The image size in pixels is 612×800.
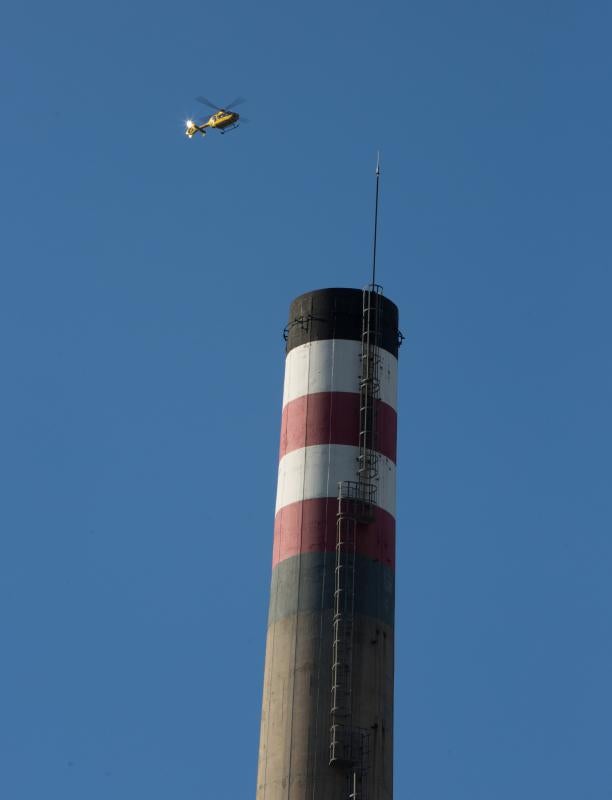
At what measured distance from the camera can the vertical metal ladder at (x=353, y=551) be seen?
1969 inches

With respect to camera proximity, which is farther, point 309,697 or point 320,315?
point 320,315

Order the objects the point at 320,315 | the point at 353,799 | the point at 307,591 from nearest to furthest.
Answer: the point at 353,799 → the point at 307,591 → the point at 320,315

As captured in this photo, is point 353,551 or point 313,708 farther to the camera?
point 353,551

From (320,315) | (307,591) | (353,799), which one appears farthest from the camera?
(320,315)

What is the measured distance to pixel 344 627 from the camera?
170 ft

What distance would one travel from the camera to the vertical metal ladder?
164 ft

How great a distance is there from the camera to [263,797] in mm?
50625

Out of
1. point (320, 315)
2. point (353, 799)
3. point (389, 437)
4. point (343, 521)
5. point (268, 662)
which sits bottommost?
point (353, 799)

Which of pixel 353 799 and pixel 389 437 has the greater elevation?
pixel 389 437

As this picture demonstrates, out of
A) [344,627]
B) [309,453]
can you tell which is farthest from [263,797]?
[309,453]

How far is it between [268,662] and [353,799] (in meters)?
5.44

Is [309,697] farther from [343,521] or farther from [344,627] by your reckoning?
[343,521]

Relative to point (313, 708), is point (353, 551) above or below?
above

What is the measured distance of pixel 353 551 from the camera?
52906 mm
